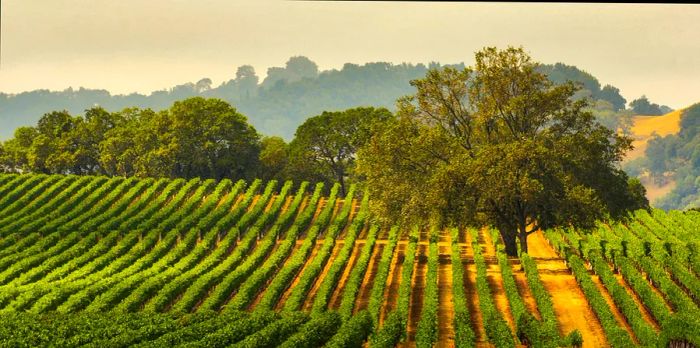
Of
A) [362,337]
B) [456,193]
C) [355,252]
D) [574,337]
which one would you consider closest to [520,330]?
[574,337]

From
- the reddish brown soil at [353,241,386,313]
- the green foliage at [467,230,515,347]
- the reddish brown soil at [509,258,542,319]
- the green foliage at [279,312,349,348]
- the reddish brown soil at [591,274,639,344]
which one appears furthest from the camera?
the reddish brown soil at [353,241,386,313]

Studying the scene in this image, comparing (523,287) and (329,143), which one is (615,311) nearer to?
(523,287)

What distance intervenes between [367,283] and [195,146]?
189 feet

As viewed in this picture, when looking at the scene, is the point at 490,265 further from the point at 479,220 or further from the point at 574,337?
the point at 574,337

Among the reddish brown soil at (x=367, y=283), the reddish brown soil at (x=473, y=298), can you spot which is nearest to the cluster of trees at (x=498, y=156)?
the reddish brown soil at (x=473, y=298)

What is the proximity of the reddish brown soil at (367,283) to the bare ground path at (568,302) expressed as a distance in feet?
35.7

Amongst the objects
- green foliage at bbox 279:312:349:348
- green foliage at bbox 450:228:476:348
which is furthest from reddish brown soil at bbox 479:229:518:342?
green foliage at bbox 279:312:349:348

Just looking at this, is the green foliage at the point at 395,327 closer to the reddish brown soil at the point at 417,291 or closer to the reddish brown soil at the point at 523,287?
the reddish brown soil at the point at 417,291

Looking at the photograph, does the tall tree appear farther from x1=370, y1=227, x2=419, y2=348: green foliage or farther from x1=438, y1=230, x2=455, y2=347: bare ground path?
x1=370, y1=227, x2=419, y2=348: green foliage

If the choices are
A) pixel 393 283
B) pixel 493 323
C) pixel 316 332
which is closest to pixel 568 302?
pixel 393 283

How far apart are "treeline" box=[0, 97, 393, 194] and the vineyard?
18.3 meters

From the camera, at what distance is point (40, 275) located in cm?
4616

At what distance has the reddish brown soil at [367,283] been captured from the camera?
41.9 meters

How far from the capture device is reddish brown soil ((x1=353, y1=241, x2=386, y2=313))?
41.9 metres
